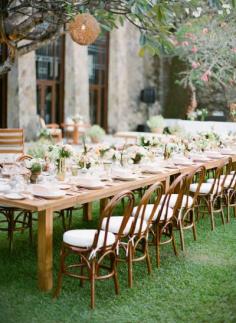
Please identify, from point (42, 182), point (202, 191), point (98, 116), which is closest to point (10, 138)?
point (202, 191)

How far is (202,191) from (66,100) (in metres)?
10.7

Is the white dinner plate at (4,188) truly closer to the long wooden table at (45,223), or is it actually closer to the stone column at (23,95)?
the long wooden table at (45,223)

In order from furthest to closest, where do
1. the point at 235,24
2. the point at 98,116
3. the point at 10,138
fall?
the point at 98,116 → the point at 235,24 → the point at 10,138

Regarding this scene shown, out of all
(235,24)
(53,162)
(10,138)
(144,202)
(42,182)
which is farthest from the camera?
(235,24)

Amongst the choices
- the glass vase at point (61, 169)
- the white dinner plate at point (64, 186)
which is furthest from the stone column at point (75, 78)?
the white dinner plate at point (64, 186)

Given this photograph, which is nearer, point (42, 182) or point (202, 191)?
point (42, 182)

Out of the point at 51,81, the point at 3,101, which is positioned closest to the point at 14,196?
the point at 3,101

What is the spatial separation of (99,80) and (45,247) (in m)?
14.4

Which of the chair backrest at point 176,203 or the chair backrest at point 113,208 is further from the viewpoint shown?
the chair backrest at point 176,203

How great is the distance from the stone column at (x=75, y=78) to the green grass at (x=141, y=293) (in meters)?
11.4

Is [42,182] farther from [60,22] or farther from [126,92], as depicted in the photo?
[126,92]

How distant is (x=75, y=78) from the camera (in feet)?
53.1

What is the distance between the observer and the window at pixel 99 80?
693 inches

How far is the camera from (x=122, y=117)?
60.8 ft
